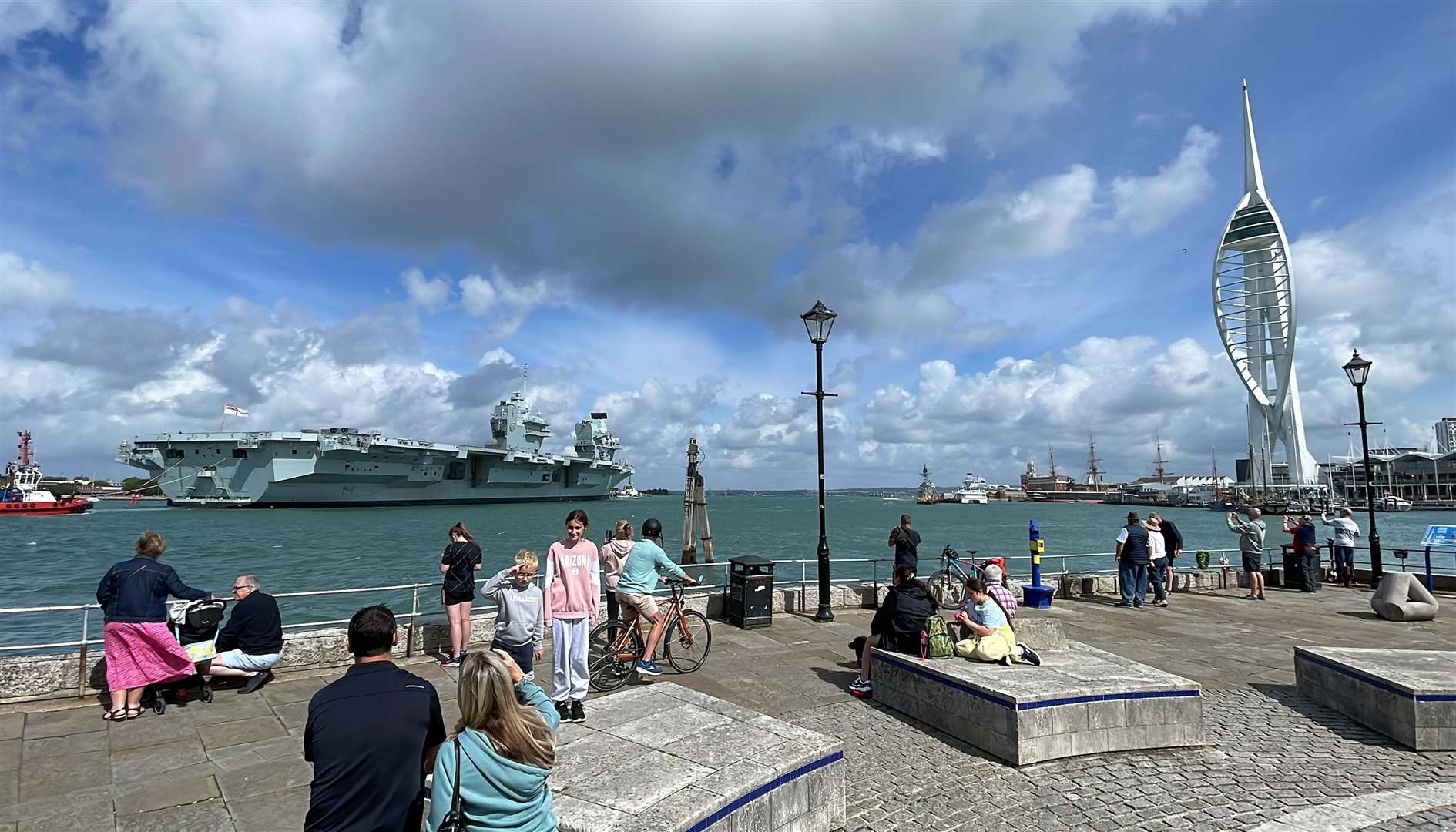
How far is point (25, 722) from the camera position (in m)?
5.46

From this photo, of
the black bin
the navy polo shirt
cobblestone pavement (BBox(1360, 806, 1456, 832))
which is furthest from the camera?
the black bin

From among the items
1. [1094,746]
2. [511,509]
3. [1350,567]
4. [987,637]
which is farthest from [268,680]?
[511,509]

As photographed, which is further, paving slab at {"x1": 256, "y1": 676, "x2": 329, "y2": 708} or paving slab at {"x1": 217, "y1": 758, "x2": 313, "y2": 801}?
paving slab at {"x1": 256, "y1": 676, "x2": 329, "y2": 708}

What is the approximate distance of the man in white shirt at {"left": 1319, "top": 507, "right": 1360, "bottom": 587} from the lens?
1409 cm

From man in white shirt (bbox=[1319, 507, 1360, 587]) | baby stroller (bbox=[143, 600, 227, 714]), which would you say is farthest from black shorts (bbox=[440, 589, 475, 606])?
man in white shirt (bbox=[1319, 507, 1360, 587])

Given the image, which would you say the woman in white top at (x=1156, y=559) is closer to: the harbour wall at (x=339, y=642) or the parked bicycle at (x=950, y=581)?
the harbour wall at (x=339, y=642)

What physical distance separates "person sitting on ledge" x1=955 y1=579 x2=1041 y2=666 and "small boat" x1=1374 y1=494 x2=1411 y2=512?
12950cm

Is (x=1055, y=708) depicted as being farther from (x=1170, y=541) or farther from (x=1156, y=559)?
(x=1170, y=541)

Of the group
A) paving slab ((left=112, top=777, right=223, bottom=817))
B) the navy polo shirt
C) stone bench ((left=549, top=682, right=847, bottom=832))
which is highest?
the navy polo shirt

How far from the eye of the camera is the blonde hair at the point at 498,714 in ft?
7.77

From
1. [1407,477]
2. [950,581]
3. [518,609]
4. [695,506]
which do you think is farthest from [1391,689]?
[1407,477]

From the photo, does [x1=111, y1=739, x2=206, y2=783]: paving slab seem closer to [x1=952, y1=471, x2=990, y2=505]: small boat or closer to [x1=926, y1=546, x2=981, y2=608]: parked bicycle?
[x1=926, y1=546, x2=981, y2=608]: parked bicycle

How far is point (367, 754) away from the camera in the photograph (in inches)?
91.5

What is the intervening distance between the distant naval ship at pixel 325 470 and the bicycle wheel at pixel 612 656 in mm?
60353
